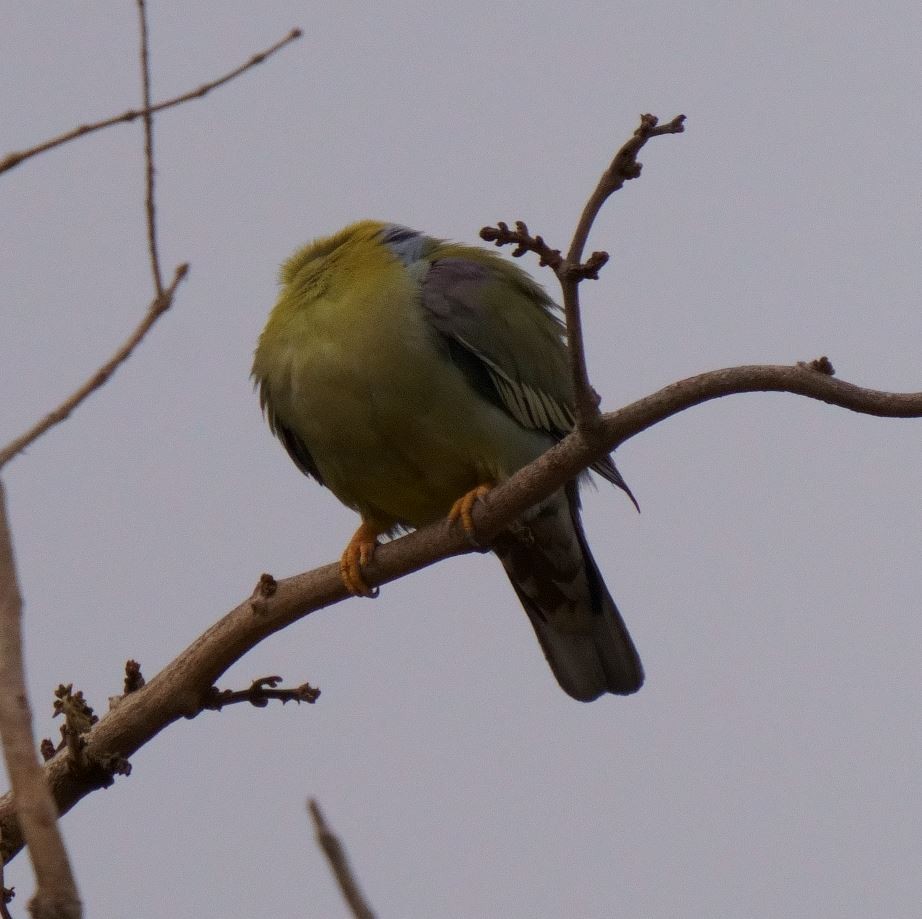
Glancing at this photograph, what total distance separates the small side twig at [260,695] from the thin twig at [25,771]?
2.25 m

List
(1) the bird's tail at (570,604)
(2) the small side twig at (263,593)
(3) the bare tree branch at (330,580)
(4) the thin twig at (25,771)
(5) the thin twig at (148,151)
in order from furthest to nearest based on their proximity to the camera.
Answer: (1) the bird's tail at (570,604) → (2) the small side twig at (263,593) → (3) the bare tree branch at (330,580) → (5) the thin twig at (148,151) → (4) the thin twig at (25,771)

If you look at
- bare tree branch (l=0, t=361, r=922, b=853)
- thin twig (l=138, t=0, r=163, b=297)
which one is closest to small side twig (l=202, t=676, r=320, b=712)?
bare tree branch (l=0, t=361, r=922, b=853)

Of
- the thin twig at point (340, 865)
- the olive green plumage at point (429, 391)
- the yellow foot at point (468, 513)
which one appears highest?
the olive green plumage at point (429, 391)

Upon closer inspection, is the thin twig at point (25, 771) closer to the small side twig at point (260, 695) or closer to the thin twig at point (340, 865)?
the thin twig at point (340, 865)

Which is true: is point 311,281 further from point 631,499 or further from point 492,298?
point 631,499

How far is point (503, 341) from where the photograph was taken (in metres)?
4.70

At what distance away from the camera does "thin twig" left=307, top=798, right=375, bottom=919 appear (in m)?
1.42

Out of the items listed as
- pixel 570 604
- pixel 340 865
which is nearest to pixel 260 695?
pixel 570 604

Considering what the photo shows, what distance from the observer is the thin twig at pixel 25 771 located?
1.57 metres

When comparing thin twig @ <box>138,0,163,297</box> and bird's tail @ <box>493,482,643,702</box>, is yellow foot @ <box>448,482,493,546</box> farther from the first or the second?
thin twig @ <box>138,0,163,297</box>

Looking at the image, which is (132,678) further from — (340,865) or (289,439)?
(340,865)

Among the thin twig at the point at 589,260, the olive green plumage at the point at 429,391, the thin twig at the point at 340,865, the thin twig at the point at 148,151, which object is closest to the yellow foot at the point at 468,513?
the olive green plumage at the point at 429,391

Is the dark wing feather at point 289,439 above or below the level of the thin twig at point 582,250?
above

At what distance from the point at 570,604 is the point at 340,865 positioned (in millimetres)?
3692
